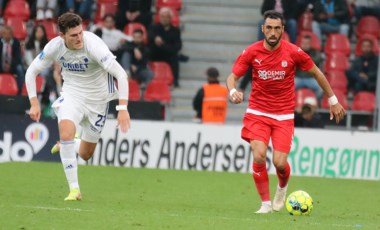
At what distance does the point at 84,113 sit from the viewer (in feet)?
42.2

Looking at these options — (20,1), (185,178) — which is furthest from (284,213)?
(20,1)

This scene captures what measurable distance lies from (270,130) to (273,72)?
648 millimetres

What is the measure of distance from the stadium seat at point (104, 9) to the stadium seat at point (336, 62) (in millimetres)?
4625

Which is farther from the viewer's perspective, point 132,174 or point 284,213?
point 132,174

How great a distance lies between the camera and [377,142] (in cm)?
1925

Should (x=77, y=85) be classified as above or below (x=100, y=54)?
below

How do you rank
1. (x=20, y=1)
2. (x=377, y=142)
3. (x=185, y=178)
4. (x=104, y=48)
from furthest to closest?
(x=20, y=1)
(x=377, y=142)
(x=185, y=178)
(x=104, y=48)

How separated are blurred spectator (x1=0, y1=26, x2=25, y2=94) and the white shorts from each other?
881cm

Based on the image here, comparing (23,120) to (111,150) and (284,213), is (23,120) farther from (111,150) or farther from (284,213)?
(284,213)

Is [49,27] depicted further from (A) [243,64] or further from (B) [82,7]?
(A) [243,64]

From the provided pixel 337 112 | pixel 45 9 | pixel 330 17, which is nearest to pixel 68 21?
pixel 337 112

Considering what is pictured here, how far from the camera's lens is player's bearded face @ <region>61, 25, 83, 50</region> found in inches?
476

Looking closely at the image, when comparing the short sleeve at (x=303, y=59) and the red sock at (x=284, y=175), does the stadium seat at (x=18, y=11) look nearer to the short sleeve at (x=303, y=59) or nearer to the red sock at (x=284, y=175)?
the red sock at (x=284, y=175)

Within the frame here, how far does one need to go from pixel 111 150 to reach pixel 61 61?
6.95 m
